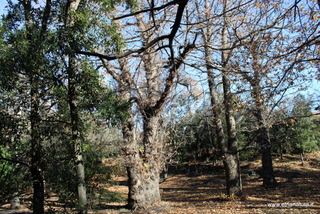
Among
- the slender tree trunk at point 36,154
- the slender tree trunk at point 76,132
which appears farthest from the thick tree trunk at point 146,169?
the slender tree trunk at point 36,154

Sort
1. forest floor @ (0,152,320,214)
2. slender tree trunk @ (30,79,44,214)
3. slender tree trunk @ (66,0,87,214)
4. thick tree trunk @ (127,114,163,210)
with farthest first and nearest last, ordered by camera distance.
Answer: thick tree trunk @ (127,114,163,210) → forest floor @ (0,152,320,214) → slender tree trunk @ (66,0,87,214) → slender tree trunk @ (30,79,44,214)

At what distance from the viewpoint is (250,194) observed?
11234mm

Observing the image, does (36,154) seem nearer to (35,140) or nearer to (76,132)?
(35,140)

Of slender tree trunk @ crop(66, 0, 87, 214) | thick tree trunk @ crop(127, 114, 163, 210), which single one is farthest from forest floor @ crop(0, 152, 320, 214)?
slender tree trunk @ crop(66, 0, 87, 214)

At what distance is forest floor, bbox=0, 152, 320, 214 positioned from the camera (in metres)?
7.95

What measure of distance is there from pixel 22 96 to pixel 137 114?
226 inches

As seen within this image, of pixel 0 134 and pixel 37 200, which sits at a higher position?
pixel 0 134

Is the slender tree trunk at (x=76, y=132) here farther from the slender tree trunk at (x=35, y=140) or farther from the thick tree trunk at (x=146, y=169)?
the thick tree trunk at (x=146, y=169)

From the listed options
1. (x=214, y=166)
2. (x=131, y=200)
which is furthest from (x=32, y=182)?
(x=214, y=166)

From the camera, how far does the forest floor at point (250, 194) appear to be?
7949 mm

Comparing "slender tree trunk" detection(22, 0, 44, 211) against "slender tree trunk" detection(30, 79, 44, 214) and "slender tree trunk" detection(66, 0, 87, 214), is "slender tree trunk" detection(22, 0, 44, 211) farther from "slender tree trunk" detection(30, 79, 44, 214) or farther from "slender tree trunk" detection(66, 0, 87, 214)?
"slender tree trunk" detection(66, 0, 87, 214)

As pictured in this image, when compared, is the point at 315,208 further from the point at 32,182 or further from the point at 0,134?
the point at 0,134

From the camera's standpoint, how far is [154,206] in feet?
30.3

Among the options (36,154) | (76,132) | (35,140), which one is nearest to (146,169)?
(76,132)
